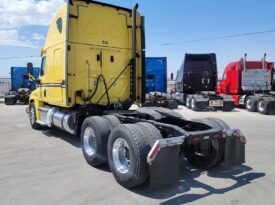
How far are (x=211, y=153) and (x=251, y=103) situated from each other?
1224 centimetres

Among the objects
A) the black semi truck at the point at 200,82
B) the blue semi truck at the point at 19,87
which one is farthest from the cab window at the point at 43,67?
the blue semi truck at the point at 19,87

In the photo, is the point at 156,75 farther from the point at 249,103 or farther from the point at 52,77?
the point at 52,77

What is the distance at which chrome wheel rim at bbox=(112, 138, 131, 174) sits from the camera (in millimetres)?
4598

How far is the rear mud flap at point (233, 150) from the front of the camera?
15.4 ft

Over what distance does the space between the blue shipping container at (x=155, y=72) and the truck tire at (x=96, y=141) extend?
1246 centimetres

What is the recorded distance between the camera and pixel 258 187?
4328mm

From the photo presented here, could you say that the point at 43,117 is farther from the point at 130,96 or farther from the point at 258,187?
the point at 258,187

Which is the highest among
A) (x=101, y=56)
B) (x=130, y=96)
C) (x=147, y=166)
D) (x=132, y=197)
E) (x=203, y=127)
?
(x=101, y=56)

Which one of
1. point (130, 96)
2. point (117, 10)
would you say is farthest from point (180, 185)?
point (117, 10)

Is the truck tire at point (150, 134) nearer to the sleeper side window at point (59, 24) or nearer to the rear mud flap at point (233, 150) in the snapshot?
the rear mud flap at point (233, 150)

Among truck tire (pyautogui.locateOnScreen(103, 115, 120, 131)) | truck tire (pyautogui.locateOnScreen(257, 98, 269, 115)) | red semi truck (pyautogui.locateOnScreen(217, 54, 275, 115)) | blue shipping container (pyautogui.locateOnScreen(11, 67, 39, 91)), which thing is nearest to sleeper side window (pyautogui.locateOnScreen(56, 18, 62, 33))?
truck tire (pyautogui.locateOnScreen(103, 115, 120, 131))

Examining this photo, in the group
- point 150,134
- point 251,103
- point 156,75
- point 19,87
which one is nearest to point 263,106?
point 251,103

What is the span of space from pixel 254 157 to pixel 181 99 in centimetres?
1401

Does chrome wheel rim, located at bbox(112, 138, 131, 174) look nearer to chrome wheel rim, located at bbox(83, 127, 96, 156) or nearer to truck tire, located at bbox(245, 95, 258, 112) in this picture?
chrome wheel rim, located at bbox(83, 127, 96, 156)
